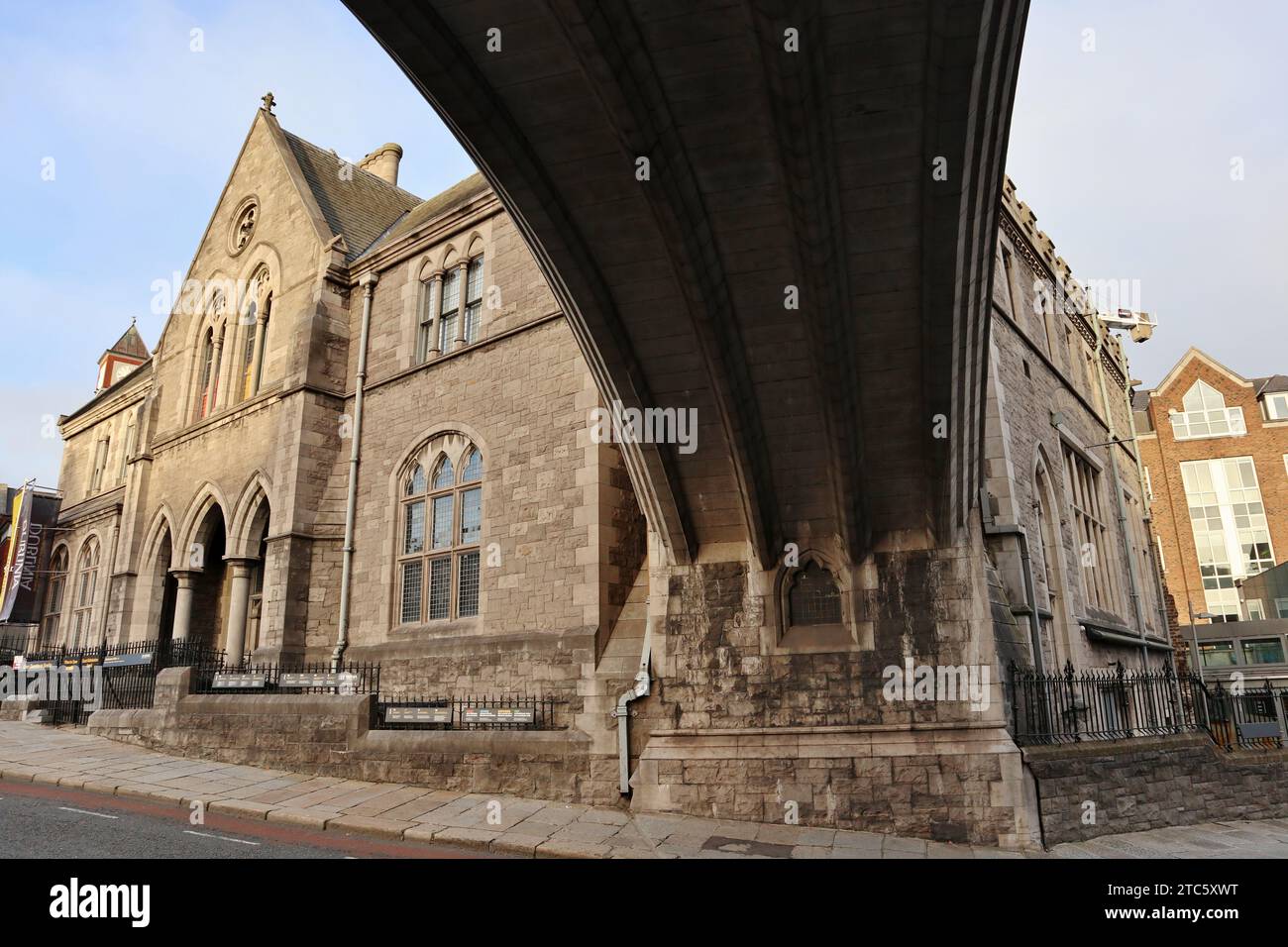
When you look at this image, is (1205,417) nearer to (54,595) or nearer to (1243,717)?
(1243,717)

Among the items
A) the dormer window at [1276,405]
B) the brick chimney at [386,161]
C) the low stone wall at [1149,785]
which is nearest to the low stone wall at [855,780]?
the low stone wall at [1149,785]

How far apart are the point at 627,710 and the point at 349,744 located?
13.9 ft

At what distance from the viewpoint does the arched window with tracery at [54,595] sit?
29.2 m

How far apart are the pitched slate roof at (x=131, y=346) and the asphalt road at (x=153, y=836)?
108 ft

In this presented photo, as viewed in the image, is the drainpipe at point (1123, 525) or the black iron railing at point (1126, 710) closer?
the black iron railing at point (1126, 710)

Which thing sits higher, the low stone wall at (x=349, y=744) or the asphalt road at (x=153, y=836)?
the low stone wall at (x=349, y=744)

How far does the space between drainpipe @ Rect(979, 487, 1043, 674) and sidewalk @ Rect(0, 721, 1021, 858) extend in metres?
3.86

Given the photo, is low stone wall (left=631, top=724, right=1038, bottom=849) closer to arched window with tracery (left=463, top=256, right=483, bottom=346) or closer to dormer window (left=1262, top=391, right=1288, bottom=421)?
arched window with tracery (left=463, top=256, right=483, bottom=346)

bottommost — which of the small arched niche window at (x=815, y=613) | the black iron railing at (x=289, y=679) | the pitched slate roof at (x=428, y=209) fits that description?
the black iron railing at (x=289, y=679)

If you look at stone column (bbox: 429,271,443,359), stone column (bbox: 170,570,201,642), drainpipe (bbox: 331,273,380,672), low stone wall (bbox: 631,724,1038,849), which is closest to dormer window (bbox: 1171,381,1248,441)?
stone column (bbox: 429,271,443,359)

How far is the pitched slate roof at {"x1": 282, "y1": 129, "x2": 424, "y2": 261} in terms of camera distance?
2041cm

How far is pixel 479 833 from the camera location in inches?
346

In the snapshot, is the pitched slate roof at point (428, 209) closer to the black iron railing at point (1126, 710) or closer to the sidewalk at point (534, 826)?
the sidewalk at point (534, 826)

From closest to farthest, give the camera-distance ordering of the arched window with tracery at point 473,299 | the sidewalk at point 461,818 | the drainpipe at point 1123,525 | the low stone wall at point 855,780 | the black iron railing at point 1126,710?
1. the sidewalk at point 461,818
2. the low stone wall at point 855,780
3. the black iron railing at point 1126,710
4. the arched window with tracery at point 473,299
5. the drainpipe at point 1123,525
